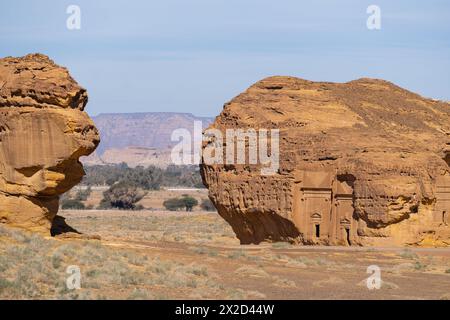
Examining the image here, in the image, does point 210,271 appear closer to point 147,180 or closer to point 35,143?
point 35,143

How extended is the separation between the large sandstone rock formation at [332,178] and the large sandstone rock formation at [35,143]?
12.2 m

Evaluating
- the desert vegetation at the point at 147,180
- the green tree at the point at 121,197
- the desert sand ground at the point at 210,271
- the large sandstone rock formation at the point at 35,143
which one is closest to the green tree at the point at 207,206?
the green tree at the point at 121,197

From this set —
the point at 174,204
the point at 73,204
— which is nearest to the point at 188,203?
the point at 174,204

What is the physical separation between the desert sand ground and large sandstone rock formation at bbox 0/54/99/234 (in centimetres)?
181

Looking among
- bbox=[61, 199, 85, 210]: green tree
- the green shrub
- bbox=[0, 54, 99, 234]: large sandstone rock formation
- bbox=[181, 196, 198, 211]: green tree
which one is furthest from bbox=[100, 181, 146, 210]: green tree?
bbox=[0, 54, 99, 234]: large sandstone rock formation

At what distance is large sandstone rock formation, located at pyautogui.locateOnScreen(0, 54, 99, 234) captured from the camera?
101 feet

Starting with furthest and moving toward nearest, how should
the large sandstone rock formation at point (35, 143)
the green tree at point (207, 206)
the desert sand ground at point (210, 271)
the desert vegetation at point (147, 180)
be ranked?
the desert vegetation at point (147, 180) < the green tree at point (207, 206) < the large sandstone rock formation at point (35, 143) < the desert sand ground at point (210, 271)

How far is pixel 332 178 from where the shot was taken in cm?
4106

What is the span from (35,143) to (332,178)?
15.1m

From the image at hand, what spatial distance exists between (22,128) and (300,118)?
1564 centimetres

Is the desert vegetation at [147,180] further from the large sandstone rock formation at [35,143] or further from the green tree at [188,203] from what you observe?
the large sandstone rock formation at [35,143]

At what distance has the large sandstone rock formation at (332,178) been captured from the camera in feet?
132
